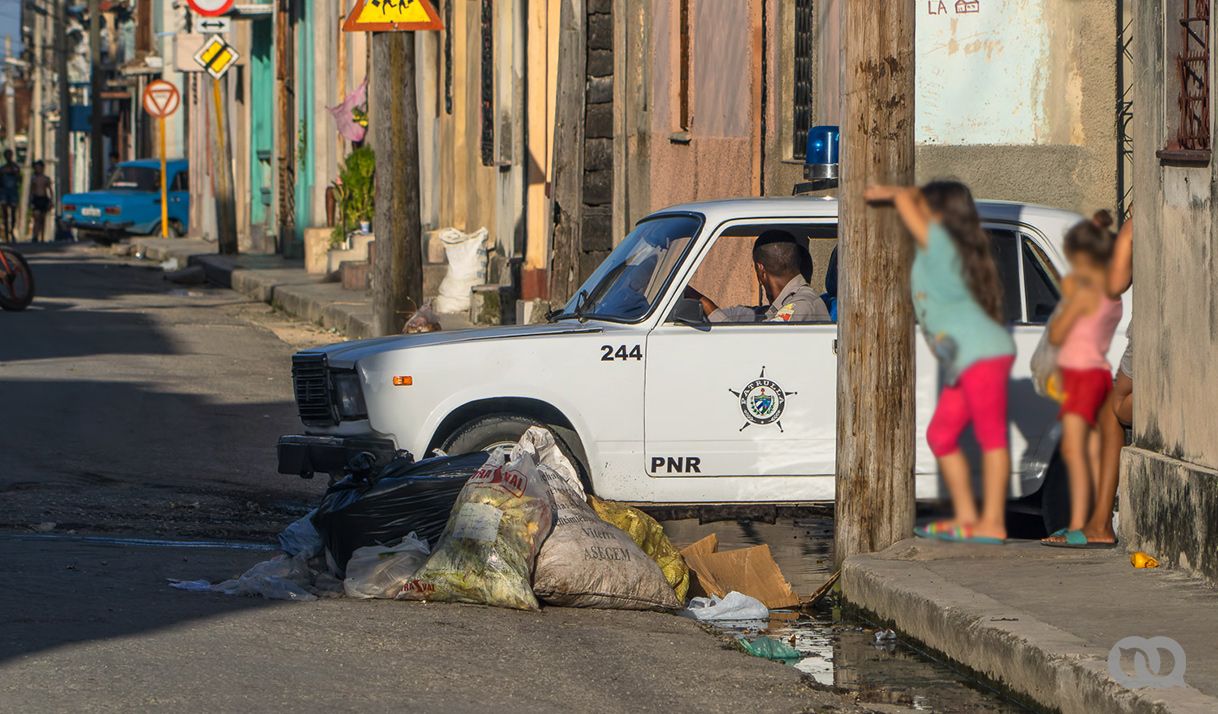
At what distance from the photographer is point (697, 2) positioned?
15312mm

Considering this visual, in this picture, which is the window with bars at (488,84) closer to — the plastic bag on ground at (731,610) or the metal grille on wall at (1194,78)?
the plastic bag on ground at (731,610)

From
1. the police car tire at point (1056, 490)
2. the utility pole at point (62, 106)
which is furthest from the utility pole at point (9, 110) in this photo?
the police car tire at point (1056, 490)

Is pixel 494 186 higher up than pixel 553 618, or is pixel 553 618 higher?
pixel 494 186

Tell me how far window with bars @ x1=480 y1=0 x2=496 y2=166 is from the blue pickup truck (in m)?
21.5

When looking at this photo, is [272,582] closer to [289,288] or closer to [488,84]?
[488,84]

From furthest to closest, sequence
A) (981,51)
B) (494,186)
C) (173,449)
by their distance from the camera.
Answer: (494,186), (173,449), (981,51)

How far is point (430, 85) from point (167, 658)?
21343mm

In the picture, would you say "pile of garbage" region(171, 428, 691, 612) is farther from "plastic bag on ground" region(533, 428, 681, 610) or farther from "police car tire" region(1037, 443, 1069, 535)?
"police car tire" region(1037, 443, 1069, 535)

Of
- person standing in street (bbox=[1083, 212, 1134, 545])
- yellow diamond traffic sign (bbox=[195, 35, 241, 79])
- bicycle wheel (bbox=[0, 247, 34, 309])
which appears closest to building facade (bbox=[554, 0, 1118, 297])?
person standing in street (bbox=[1083, 212, 1134, 545])

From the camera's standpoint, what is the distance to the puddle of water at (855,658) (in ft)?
18.1

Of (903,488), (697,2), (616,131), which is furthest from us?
(616,131)

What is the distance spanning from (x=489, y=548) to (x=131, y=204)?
1487 inches

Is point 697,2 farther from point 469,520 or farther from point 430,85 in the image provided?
point 430,85

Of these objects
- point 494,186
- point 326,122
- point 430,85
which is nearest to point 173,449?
point 494,186
